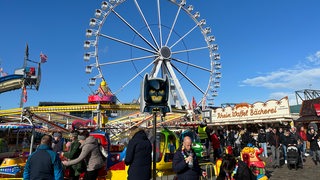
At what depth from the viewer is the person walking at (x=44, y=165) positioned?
411 centimetres

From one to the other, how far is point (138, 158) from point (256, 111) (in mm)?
21147

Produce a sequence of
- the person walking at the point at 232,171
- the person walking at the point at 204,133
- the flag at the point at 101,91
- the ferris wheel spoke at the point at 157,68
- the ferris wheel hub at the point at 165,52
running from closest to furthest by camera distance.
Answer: the person walking at the point at 232,171 → the person walking at the point at 204,133 → the flag at the point at 101,91 → the ferris wheel spoke at the point at 157,68 → the ferris wheel hub at the point at 165,52

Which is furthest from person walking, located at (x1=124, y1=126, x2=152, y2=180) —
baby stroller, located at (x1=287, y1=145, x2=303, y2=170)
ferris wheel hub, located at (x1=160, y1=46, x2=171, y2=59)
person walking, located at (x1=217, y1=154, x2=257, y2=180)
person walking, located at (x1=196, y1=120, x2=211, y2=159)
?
ferris wheel hub, located at (x1=160, y1=46, x2=171, y2=59)

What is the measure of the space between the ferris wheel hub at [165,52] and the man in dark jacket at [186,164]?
2356cm

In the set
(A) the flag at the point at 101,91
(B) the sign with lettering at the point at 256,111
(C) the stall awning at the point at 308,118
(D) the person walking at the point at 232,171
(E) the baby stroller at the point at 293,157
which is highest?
(A) the flag at the point at 101,91

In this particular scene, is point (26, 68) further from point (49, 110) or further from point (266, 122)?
point (266, 122)

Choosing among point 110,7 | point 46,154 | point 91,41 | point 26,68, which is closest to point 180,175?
point 46,154

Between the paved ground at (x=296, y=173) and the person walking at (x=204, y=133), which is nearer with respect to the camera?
the paved ground at (x=296, y=173)

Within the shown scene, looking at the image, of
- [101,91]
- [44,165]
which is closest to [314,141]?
[44,165]

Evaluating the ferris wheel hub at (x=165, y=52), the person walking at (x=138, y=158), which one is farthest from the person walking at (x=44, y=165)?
the ferris wheel hub at (x=165, y=52)

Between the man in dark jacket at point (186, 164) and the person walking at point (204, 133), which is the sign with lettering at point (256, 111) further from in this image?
the man in dark jacket at point (186, 164)

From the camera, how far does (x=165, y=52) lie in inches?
1116

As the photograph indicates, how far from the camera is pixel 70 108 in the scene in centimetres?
2314

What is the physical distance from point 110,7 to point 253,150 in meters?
21.4
